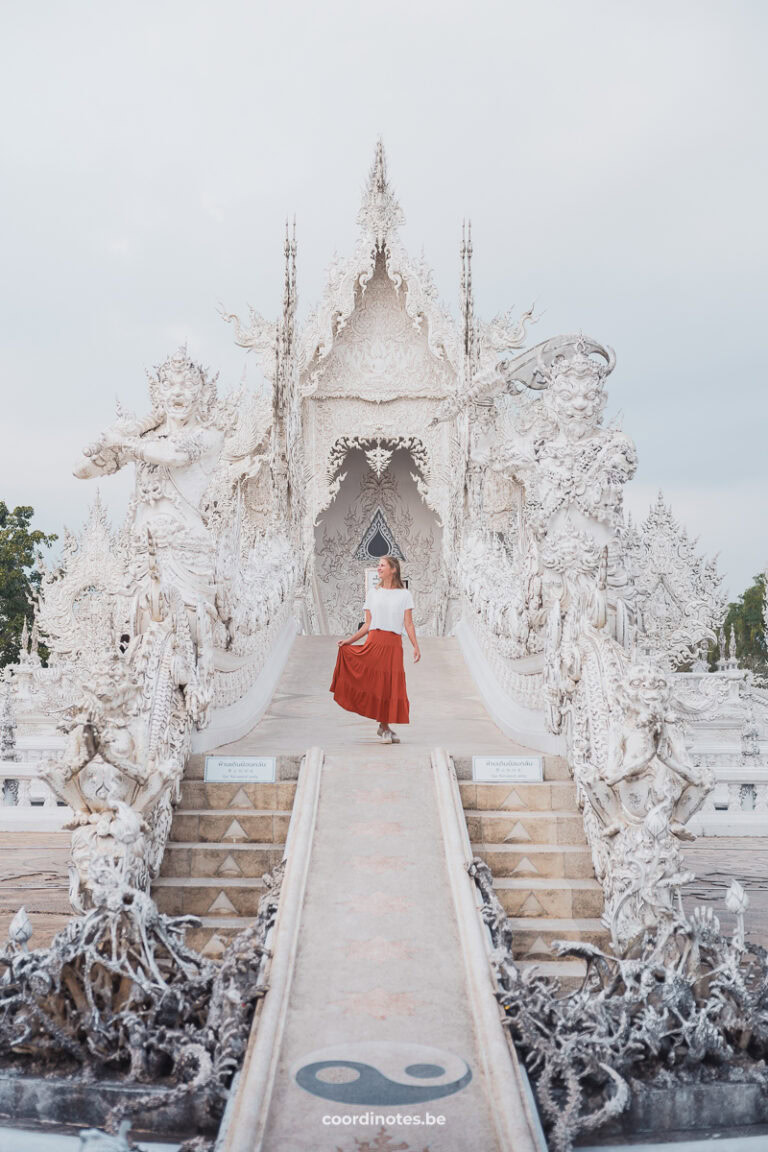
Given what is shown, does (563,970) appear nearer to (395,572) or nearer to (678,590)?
(395,572)

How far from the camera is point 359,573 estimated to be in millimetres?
13875

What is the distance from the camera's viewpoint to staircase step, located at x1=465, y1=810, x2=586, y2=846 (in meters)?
4.48

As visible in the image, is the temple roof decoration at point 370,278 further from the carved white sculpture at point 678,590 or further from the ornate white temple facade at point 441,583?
the carved white sculpture at point 678,590

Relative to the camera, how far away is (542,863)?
4.34 m

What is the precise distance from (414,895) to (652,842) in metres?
0.87

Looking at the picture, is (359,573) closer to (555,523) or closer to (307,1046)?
(555,523)

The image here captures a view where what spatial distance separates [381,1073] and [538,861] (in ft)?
5.34


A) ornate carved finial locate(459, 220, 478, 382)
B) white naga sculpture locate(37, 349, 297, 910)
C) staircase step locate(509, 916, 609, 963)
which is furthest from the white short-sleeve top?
ornate carved finial locate(459, 220, 478, 382)

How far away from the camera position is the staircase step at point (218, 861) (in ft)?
14.3

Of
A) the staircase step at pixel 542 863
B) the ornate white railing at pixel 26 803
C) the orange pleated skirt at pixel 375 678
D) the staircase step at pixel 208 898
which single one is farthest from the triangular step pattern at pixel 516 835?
the ornate white railing at pixel 26 803

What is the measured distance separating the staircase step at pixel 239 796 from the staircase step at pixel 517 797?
0.77 metres

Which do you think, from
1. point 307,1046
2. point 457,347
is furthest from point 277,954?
point 457,347

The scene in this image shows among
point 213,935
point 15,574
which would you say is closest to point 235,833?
point 213,935

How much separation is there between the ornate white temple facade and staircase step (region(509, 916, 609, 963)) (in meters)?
0.18
